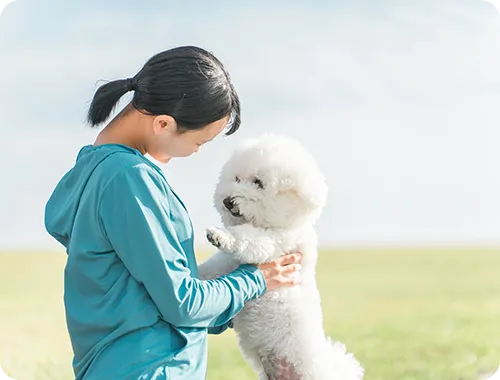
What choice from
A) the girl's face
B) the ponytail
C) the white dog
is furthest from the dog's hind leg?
the ponytail

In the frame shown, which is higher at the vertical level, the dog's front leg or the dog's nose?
the dog's nose

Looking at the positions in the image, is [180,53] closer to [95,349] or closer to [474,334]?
[95,349]

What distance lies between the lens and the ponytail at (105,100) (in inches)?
46.4

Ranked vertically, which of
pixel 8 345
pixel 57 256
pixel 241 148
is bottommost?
pixel 8 345

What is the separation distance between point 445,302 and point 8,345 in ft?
9.78

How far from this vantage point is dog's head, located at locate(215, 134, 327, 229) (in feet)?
4.38

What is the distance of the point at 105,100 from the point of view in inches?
47.2

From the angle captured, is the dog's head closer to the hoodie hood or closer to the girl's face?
the girl's face

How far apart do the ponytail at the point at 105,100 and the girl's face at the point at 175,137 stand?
11cm

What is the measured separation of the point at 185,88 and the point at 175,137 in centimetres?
10

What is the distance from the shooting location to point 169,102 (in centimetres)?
108

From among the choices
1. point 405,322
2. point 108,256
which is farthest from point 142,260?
point 405,322

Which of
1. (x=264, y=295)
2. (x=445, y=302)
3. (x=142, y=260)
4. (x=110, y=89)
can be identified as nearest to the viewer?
(x=142, y=260)

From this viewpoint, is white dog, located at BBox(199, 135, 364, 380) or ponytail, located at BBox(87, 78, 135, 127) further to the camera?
white dog, located at BBox(199, 135, 364, 380)
